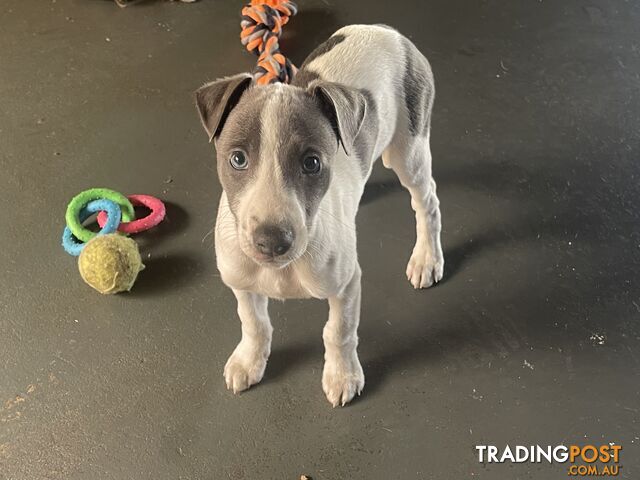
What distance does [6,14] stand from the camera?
492 centimetres

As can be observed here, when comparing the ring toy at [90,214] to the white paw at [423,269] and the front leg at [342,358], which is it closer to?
the front leg at [342,358]

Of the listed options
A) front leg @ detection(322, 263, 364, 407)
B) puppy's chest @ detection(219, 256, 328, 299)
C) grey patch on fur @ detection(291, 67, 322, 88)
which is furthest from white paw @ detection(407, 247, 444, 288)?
grey patch on fur @ detection(291, 67, 322, 88)

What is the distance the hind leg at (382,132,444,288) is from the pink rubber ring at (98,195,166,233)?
3.89 feet

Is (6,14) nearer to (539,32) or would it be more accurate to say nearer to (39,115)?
(39,115)

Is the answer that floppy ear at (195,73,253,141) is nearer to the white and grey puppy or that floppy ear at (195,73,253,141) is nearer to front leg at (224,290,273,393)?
the white and grey puppy

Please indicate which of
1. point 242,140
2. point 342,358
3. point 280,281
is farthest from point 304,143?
point 342,358

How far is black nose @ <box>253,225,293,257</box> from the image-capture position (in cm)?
186

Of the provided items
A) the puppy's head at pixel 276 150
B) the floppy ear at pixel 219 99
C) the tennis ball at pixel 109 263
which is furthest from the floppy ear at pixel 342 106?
the tennis ball at pixel 109 263

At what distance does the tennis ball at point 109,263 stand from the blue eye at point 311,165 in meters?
1.39

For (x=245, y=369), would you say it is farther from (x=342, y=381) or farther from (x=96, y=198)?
(x=96, y=198)

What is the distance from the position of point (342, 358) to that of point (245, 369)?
16.3 inches

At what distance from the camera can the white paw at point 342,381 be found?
8.97 feet

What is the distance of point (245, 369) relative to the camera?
2795 millimetres

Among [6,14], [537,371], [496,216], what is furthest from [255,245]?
[6,14]
